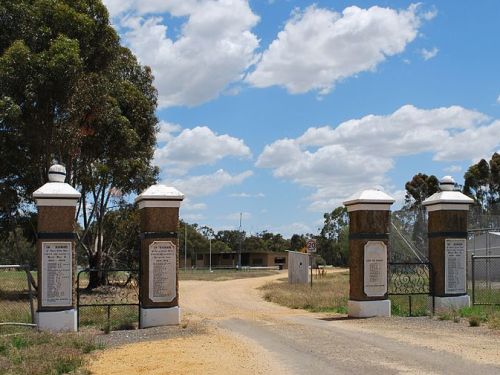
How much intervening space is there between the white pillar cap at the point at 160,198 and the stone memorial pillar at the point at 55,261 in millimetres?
1508

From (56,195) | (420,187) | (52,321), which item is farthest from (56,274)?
(420,187)

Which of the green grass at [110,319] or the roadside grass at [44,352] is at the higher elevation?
the roadside grass at [44,352]

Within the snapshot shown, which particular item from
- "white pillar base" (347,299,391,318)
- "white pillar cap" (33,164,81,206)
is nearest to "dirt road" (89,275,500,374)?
"white pillar base" (347,299,391,318)

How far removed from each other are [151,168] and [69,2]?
1019 cm

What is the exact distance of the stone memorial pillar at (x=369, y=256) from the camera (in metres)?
16.5

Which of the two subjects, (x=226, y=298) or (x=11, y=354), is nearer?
(x=11, y=354)

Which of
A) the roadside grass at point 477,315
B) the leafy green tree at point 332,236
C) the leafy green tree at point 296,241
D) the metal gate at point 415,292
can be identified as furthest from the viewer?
the leafy green tree at point 296,241

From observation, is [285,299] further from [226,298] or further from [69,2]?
[69,2]

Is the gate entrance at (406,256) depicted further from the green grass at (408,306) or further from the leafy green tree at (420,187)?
the leafy green tree at (420,187)

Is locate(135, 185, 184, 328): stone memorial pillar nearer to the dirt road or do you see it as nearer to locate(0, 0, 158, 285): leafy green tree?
the dirt road

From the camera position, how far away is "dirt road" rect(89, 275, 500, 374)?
9.84 meters

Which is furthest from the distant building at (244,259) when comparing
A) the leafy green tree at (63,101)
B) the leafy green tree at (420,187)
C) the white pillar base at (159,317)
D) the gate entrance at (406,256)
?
the white pillar base at (159,317)

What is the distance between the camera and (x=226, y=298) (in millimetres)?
28625

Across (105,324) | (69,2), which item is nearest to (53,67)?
(69,2)
